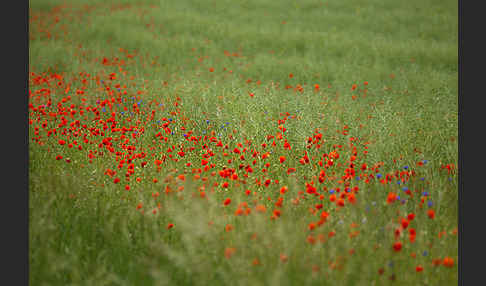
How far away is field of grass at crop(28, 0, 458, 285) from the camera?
169 cm

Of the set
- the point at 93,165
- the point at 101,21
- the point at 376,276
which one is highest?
the point at 101,21

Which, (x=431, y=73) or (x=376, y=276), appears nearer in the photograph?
(x=376, y=276)

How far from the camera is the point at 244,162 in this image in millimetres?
2869

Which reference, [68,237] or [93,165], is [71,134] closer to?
[93,165]

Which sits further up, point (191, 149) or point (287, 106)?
point (287, 106)

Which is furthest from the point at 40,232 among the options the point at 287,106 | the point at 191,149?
the point at 287,106

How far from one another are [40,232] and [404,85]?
586cm

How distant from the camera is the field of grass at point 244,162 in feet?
5.54

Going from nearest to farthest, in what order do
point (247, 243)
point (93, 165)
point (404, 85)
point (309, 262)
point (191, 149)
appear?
point (309, 262), point (247, 243), point (93, 165), point (191, 149), point (404, 85)

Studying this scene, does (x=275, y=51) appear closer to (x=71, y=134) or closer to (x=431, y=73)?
(x=431, y=73)

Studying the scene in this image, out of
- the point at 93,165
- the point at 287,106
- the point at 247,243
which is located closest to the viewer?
the point at 247,243

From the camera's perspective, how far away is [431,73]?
19.5ft

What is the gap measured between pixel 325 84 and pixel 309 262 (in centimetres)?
495

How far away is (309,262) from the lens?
1.62 m
